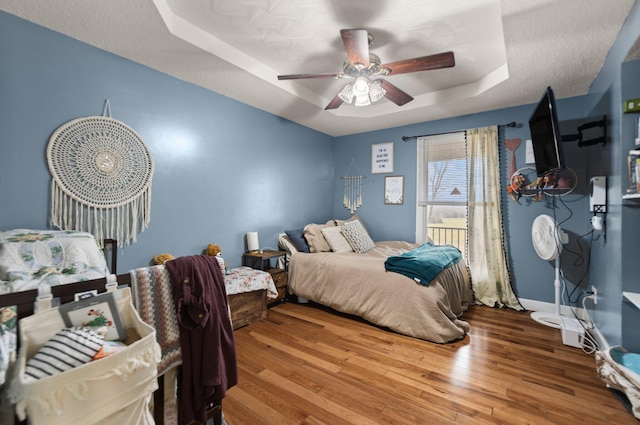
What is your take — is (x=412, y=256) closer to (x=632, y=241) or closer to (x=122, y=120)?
(x=632, y=241)

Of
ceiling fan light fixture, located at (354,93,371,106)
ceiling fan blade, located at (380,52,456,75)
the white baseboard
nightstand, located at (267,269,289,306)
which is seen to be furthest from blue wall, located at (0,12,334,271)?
the white baseboard

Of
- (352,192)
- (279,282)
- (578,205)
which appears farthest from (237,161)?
(578,205)

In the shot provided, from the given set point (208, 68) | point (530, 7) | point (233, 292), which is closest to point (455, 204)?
point (530, 7)

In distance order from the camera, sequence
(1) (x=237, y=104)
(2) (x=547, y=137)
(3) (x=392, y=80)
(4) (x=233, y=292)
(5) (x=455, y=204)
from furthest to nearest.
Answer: (5) (x=455, y=204), (1) (x=237, y=104), (3) (x=392, y=80), (4) (x=233, y=292), (2) (x=547, y=137)

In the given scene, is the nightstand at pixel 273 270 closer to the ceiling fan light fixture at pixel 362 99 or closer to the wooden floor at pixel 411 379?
the wooden floor at pixel 411 379

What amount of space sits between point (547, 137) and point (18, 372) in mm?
3457

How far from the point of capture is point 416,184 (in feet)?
13.5

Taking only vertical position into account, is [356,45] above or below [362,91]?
above

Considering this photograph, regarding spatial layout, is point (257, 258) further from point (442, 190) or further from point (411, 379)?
point (442, 190)

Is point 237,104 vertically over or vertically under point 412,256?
over

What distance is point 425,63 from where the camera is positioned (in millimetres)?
2094

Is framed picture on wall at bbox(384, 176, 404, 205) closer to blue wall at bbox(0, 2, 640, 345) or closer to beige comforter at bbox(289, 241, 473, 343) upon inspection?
blue wall at bbox(0, 2, 640, 345)

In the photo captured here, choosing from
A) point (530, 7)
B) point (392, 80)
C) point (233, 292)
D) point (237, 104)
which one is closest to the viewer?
point (530, 7)

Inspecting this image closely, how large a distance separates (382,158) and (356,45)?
2.62 m
